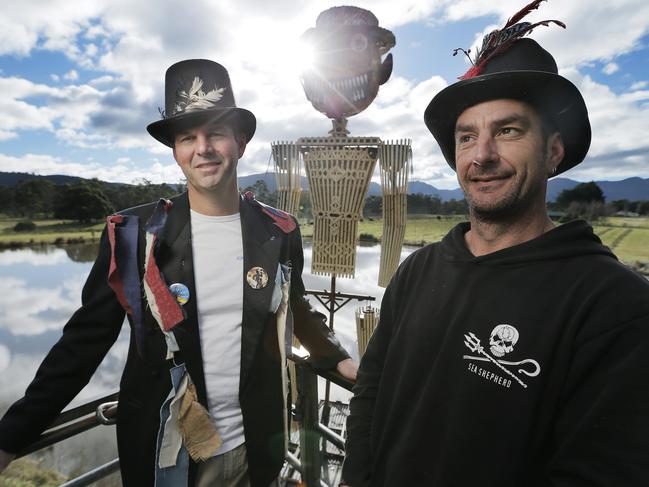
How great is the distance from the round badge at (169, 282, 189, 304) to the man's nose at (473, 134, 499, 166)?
4.51 feet

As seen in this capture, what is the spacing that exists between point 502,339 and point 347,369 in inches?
38.0

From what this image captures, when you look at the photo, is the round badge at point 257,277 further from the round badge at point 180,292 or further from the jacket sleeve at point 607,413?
the jacket sleeve at point 607,413

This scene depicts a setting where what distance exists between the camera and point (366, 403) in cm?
149

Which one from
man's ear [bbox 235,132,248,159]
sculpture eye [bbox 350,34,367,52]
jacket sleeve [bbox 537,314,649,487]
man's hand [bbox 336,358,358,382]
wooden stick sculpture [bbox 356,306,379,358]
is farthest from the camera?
wooden stick sculpture [bbox 356,306,379,358]

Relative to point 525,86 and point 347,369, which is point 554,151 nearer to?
point 525,86

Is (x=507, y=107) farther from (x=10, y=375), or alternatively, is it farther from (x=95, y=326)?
(x=10, y=375)

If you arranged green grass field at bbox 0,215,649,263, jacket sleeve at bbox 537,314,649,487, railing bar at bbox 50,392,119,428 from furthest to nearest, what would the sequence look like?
green grass field at bbox 0,215,649,263
railing bar at bbox 50,392,119,428
jacket sleeve at bbox 537,314,649,487

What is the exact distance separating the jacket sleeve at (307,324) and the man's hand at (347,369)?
30mm

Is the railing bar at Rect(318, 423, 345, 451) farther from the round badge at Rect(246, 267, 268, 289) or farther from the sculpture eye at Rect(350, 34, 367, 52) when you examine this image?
the sculpture eye at Rect(350, 34, 367, 52)

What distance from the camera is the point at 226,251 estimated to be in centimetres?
178

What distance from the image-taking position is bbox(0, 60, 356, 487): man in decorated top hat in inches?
59.7

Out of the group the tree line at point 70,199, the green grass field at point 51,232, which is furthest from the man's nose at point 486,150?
the tree line at point 70,199

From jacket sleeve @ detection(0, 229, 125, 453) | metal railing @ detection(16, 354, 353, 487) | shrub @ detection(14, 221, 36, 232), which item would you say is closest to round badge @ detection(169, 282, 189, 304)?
jacket sleeve @ detection(0, 229, 125, 453)

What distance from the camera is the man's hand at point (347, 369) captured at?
1.81 meters
